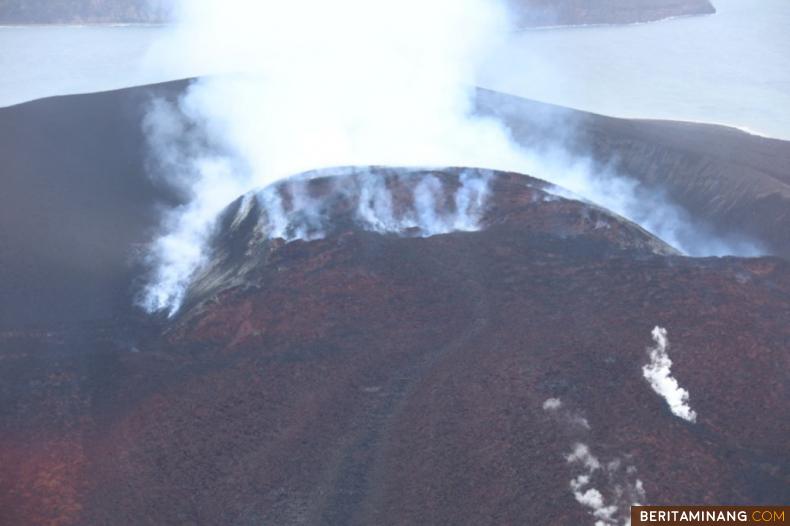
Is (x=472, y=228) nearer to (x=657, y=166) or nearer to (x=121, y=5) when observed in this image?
(x=657, y=166)

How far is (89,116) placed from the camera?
135ft

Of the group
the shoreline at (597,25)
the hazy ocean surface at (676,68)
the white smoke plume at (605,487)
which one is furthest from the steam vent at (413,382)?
the shoreline at (597,25)

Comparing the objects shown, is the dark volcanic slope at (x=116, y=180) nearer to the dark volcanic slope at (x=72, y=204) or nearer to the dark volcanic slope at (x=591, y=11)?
the dark volcanic slope at (x=72, y=204)

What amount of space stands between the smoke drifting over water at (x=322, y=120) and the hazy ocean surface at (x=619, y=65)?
870cm

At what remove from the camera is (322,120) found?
39.8 m

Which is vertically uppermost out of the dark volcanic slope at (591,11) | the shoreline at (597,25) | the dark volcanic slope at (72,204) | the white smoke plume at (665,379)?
the dark volcanic slope at (591,11)

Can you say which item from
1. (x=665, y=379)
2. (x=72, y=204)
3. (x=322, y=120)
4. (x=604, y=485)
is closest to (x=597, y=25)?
(x=322, y=120)

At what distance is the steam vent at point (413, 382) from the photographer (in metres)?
18.7

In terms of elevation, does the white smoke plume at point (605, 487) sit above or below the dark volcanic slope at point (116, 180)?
below

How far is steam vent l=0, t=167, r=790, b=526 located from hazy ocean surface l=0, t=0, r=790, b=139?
28.9 meters

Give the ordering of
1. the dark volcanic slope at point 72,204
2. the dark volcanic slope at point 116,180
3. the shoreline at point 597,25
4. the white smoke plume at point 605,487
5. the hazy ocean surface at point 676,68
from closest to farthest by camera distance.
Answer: the white smoke plume at point 605,487 → the dark volcanic slope at point 72,204 → the dark volcanic slope at point 116,180 → the hazy ocean surface at point 676,68 → the shoreline at point 597,25

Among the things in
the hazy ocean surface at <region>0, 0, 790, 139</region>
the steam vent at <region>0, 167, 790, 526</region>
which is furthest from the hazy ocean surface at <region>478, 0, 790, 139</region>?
the steam vent at <region>0, 167, 790, 526</region>

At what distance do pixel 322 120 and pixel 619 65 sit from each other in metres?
35.5

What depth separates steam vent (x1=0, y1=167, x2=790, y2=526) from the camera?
18.7 meters
